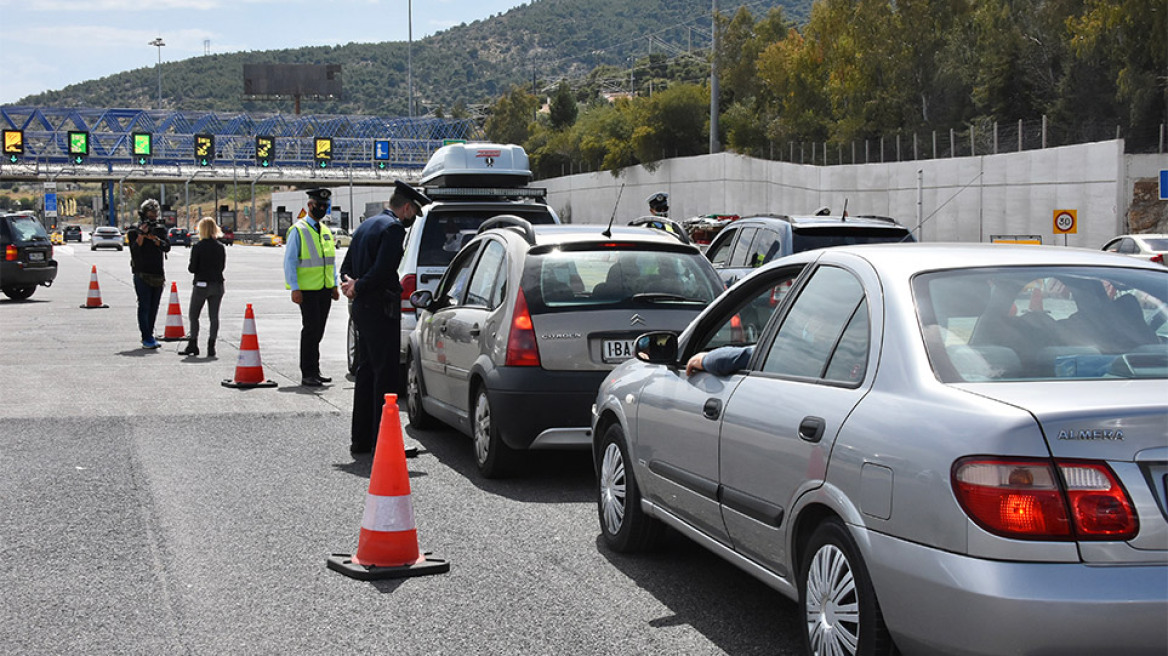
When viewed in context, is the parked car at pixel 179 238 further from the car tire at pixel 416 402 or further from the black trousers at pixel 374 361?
the black trousers at pixel 374 361

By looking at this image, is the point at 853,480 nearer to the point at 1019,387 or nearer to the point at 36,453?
the point at 1019,387

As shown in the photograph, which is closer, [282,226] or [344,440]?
[344,440]

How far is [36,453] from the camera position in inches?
378

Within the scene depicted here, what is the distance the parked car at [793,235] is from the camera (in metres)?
12.7

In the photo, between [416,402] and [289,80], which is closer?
[416,402]

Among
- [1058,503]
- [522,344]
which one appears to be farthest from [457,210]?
[1058,503]

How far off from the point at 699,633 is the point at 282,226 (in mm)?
119045

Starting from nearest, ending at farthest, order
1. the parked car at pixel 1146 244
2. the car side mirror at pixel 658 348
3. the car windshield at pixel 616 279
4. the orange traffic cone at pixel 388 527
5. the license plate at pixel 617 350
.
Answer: the car side mirror at pixel 658 348, the orange traffic cone at pixel 388 527, the license plate at pixel 617 350, the car windshield at pixel 616 279, the parked car at pixel 1146 244

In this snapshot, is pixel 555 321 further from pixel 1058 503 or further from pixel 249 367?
pixel 249 367

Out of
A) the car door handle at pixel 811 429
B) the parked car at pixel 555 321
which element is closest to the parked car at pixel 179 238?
the parked car at pixel 555 321

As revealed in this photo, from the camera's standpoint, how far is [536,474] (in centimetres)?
905

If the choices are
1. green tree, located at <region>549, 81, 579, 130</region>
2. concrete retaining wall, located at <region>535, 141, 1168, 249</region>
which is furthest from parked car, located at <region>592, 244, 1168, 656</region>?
green tree, located at <region>549, 81, 579, 130</region>

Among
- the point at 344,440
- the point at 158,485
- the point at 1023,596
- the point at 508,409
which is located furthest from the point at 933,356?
the point at 344,440

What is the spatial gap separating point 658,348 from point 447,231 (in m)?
7.50
